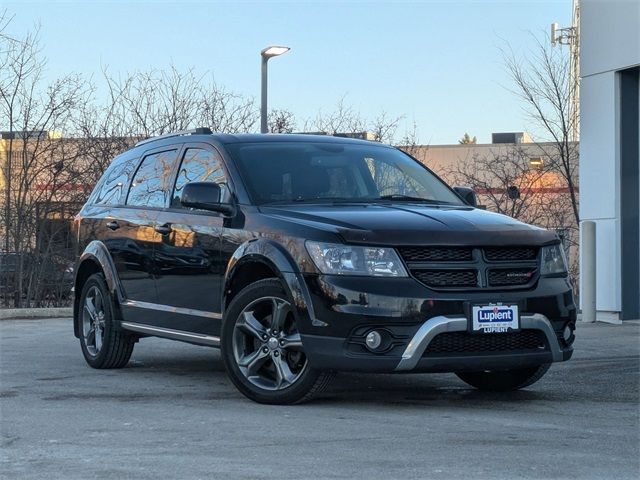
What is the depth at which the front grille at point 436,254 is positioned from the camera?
7.07 m

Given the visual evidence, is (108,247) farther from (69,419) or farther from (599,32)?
(599,32)

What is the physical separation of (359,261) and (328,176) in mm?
1500

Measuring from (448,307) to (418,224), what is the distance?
1.89 ft

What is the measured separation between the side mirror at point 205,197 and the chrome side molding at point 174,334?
0.89m

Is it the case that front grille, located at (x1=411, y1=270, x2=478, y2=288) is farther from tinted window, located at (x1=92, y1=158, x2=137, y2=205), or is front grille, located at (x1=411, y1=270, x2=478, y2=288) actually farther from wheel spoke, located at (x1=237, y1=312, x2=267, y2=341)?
tinted window, located at (x1=92, y1=158, x2=137, y2=205)

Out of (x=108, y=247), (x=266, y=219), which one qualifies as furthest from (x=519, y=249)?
(x=108, y=247)

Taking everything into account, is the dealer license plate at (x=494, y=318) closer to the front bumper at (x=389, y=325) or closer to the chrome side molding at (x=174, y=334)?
the front bumper at (x=389, y=325)

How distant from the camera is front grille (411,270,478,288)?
7.06 meters

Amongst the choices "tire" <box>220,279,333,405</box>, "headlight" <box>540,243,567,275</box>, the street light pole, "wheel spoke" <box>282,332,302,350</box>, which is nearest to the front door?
"tire" <box>220,279,333,405</box>

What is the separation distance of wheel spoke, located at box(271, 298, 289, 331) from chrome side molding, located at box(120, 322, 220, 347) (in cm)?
71

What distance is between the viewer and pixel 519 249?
7.45 metres

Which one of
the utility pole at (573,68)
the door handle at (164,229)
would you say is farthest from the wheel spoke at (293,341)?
the utility pole at (573,68)

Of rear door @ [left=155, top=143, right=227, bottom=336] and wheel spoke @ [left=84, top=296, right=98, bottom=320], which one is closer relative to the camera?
rear door @ [left=155, top=143, right=227, bottom=336]

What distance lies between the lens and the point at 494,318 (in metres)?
7.12
